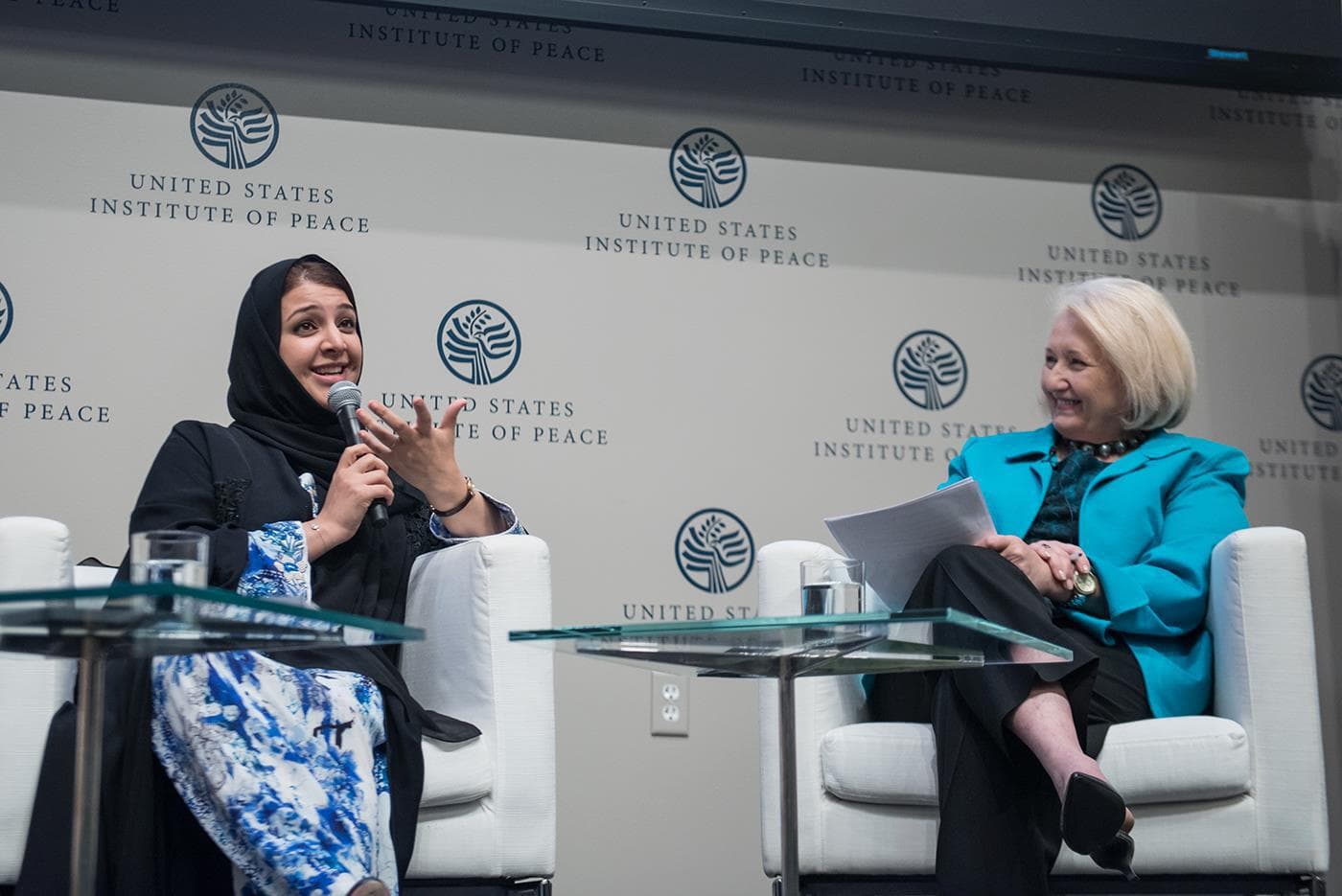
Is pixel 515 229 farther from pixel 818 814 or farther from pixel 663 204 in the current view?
pixel 818 814

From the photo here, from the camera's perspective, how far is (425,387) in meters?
3.32

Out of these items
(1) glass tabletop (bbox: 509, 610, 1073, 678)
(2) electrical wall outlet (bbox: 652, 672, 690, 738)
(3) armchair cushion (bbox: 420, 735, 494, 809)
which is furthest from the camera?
(2) electrical wall outlet (bbox: 652, 672, 690, 738)

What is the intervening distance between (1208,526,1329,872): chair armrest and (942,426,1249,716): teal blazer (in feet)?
0.21

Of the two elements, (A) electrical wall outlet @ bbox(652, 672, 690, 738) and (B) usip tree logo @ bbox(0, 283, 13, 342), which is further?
(A) electrical wall outlet @ bbox(652, 672, 690, 738)

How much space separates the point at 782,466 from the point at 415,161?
1.06 m

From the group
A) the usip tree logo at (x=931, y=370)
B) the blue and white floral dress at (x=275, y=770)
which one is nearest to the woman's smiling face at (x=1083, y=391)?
the usip tree logo at (x=931, y=370)

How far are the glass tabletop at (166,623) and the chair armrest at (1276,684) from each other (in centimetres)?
135

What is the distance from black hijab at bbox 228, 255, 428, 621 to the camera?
2441 millimetres

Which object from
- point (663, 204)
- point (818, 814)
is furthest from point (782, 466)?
point (818, 814)

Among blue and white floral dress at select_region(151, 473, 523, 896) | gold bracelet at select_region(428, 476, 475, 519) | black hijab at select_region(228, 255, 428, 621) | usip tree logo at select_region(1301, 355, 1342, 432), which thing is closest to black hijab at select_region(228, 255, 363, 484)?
black hijab at select_region(228, 255, 428, 621)

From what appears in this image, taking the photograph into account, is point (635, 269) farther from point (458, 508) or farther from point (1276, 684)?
point (1276, 684)

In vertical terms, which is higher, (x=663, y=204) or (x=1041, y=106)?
(x=1041, y=106)

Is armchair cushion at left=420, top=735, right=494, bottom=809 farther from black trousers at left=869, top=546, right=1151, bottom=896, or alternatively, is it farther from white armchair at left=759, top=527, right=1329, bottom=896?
black trousers at left=869, top=546, right=1151, bottom=896

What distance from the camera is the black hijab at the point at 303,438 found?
2441 mm
